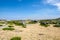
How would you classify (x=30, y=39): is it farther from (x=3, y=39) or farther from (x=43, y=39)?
(x=3, y=39)

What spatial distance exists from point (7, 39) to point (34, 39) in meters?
3.63

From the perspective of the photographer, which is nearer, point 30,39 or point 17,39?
point 17,39

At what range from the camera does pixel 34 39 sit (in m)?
18.6

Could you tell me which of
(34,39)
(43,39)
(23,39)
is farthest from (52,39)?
(23,39)

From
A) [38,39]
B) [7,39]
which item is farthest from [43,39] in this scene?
[7,39]

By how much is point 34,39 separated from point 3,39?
13.7 feet

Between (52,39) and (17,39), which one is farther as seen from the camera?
(52,39)

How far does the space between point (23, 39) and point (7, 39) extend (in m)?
2.14

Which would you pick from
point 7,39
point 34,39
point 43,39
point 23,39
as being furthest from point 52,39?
point 7,39

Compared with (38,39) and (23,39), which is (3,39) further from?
(38,39)

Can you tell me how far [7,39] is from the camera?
18359 mm

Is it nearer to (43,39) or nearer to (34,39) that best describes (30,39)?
(34,39)

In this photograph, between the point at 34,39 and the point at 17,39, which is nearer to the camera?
the point at 17,39

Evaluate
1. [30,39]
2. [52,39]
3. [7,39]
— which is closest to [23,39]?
[30,39]
